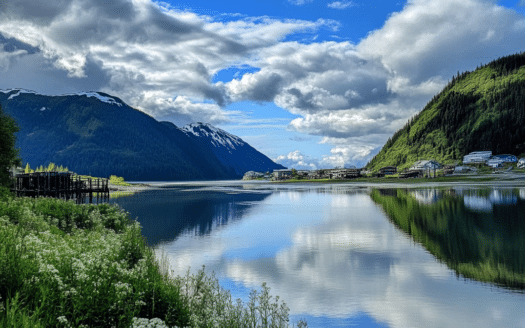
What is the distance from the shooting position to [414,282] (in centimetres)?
2106

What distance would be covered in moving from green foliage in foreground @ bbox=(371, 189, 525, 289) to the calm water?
0.09 meters

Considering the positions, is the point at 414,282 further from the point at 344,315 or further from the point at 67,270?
the point at 67,270

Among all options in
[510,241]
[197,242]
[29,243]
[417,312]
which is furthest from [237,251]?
[510,241]

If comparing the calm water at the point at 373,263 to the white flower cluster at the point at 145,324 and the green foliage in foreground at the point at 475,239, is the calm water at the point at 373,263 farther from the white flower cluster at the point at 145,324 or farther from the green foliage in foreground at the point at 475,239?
the white flower cluster at the point at 145,324

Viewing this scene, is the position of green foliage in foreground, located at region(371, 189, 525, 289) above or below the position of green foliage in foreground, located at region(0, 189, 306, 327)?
below

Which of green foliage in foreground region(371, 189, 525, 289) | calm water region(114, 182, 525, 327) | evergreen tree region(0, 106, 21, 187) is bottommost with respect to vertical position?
calm water region(114, 182, 525, 327)

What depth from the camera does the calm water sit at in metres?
16.9

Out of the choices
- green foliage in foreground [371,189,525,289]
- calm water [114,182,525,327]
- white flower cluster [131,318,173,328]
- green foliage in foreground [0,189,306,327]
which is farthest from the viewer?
green foliage in foreground [371,189,525,289]

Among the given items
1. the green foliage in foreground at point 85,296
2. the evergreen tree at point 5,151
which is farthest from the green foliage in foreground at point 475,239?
the evergreen tree at point 5,151

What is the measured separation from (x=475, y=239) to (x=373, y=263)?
1382cm

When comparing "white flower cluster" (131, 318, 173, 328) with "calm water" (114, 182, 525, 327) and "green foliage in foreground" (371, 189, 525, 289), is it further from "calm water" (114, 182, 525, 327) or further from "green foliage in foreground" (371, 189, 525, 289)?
"green foliage in foreground" (371, 189, 525, 289)

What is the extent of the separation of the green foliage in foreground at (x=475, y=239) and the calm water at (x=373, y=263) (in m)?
0.09

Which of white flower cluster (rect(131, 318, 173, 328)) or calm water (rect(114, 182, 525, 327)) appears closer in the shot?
white flower cluster (rect(131, 318, 173, 328))

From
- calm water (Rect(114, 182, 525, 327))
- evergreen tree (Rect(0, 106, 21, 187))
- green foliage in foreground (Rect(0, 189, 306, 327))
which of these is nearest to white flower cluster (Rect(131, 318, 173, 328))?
green foliage in foreground (Rect(0, 189, 306, 327))
